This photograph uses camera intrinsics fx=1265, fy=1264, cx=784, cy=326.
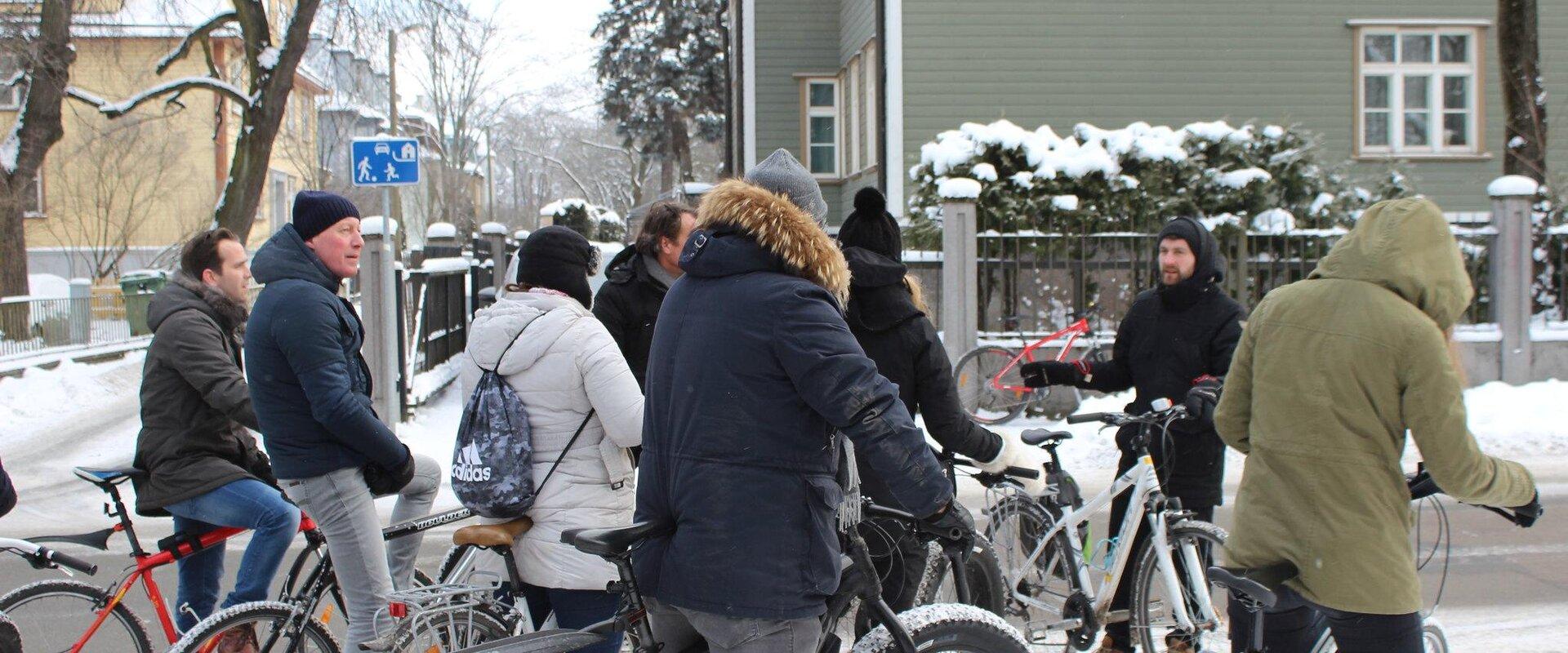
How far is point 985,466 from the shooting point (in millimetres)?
4289

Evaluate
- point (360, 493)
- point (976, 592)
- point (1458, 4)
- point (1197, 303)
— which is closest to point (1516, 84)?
point (1458, 4)

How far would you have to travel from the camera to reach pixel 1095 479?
9789mm

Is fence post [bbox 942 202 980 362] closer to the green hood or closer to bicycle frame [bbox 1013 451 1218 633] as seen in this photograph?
bicycle frame [bbox 1013 451 1218 633]

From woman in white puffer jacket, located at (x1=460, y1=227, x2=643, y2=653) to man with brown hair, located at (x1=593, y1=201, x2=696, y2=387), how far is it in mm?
1413

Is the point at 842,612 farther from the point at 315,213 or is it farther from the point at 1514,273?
the point at 1514,273

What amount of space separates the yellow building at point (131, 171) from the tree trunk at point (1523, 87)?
69.7ft

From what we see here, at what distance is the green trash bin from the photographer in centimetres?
2012

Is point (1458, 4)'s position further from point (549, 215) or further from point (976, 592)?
point (976, 592)

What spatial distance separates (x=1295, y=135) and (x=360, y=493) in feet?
38.4

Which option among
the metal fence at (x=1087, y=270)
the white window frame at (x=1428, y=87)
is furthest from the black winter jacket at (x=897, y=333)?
the white window frame at (x=1428, y=87)

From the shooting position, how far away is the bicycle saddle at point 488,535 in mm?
3619

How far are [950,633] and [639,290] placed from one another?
8.50 feet

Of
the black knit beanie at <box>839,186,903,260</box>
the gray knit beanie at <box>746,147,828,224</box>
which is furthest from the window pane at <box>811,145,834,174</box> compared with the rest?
the gray knit beanie at <box>746,147,828,224</box>

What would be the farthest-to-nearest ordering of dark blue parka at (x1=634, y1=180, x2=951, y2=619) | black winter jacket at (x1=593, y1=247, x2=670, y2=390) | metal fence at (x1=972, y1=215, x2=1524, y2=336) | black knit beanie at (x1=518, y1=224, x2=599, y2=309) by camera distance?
1. metal fence at (x1=972, y1=215, x2=1524, y2=336)
2. black winter jacket at (x1=593, y1=247, x2=670, y2=390)
3. black knit beanie at (x1=518, y1=224, x2=599, y2=309)
4. dark blue parka at (x1=634, y1=180, x2=951, y2=619)
